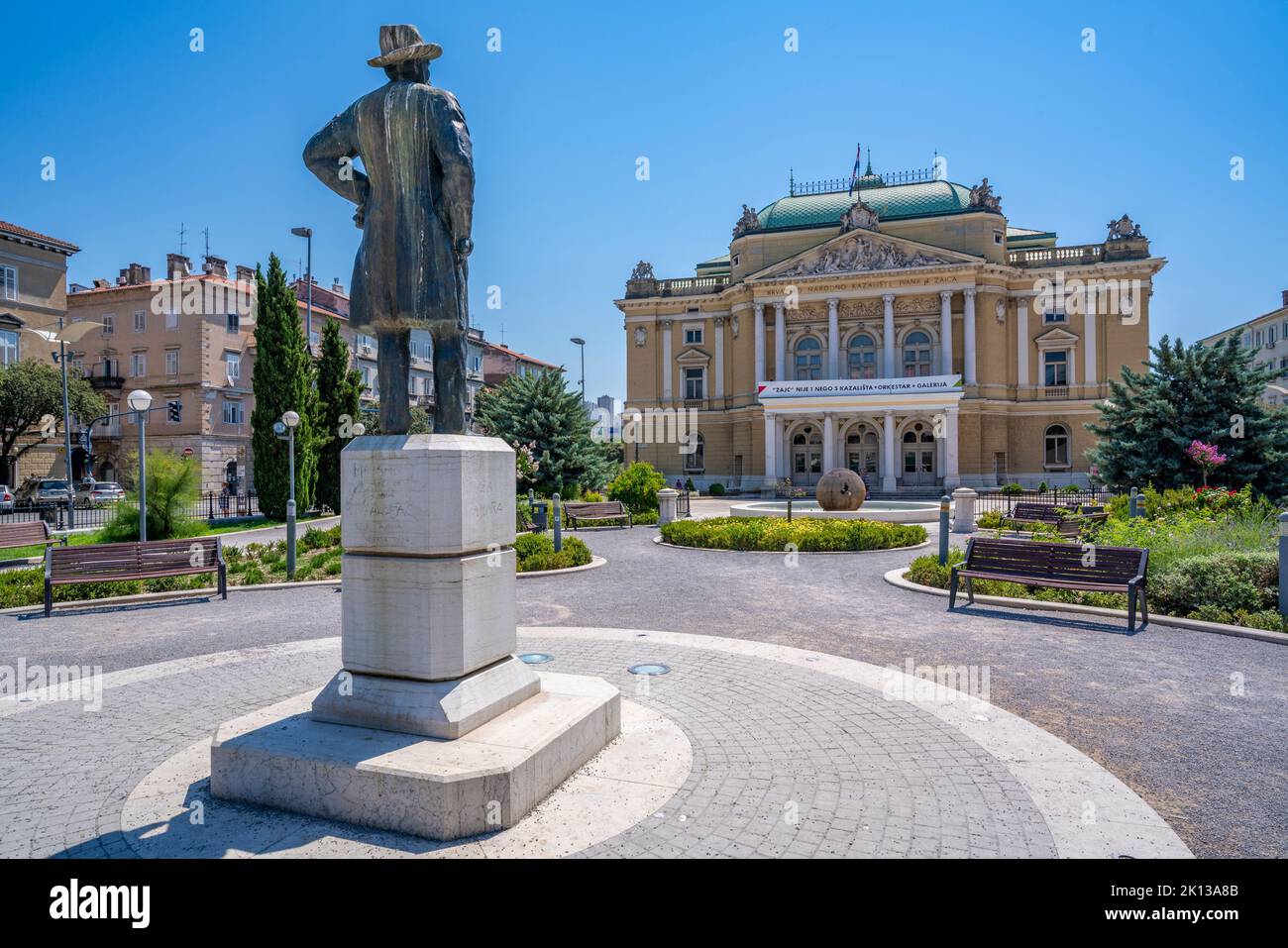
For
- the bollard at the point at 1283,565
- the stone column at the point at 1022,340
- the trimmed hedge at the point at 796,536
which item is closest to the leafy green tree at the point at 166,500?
the trimmed hedge at the point at 796,536

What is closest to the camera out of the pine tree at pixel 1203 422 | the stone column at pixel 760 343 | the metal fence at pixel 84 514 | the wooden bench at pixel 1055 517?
the wooden bench at pixel 1055 517

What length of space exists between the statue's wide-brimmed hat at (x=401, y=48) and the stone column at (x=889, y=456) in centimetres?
4287

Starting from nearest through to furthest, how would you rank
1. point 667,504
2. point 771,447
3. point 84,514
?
point 667,504 → point 84,514 → point 771,447

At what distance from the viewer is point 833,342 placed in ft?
159

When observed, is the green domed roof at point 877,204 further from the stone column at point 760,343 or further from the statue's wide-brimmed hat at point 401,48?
the statue's wide-brimmed hat at point 401,48

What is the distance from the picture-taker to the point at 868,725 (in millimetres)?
5738

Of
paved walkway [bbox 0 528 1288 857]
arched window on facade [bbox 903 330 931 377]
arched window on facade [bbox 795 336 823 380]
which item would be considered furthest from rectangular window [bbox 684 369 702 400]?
paved walkway [bbox 0 528 1288 857]

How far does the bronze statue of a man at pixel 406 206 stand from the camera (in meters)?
4.94

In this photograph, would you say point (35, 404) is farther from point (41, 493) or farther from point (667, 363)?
point (667, 363)

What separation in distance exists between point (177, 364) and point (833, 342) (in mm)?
43355

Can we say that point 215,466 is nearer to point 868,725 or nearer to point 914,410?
point 914,410

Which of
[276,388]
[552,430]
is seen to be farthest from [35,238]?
[552,430]

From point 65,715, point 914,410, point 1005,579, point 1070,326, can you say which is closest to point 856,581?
point 1005,579

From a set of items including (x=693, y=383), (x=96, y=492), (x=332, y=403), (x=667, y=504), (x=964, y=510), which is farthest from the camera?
(x=693, y=383)
